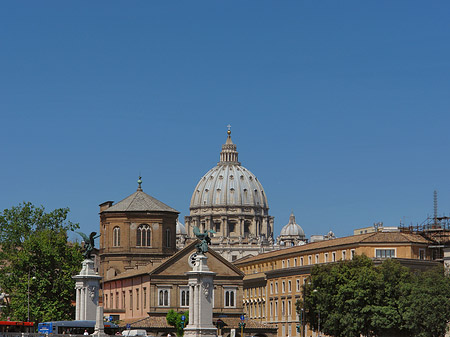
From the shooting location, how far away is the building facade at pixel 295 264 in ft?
453

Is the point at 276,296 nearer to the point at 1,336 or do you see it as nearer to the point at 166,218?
the point at 166,218

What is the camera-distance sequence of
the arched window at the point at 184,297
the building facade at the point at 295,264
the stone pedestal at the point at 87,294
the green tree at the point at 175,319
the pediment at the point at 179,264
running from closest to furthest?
1. the stone pedestal at the point at 87,294
2. the green tree at the point at 175,319
3. the building facade at the point at 295,264
4. the pediment at the point at 179,264
5. the arched window at the point at 184,297

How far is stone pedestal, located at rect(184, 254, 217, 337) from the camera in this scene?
8219 cm

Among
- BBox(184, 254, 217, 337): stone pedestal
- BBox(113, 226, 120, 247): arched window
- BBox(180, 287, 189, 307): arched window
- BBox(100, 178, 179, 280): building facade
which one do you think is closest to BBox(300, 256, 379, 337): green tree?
BBox(180, 287, 189, 307): arched window

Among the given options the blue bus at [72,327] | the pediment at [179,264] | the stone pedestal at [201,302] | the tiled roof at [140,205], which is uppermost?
the tiled roof at [140,205]

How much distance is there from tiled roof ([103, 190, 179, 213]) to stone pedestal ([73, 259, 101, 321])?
69933 mm

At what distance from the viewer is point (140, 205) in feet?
526

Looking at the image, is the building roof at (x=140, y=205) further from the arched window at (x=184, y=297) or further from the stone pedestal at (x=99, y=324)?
the stone pedestal at (x=99, y=324)

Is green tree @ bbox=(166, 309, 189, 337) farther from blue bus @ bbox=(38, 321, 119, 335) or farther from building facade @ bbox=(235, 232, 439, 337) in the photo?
blue bus @ bbox=(38, 321, 119, 335)

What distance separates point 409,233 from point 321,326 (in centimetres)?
2874

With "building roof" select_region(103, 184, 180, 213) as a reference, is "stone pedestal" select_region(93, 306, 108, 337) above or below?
below

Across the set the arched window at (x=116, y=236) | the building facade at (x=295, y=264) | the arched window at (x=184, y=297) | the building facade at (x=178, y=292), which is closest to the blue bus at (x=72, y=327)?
the building facade at (x=178, y=292)

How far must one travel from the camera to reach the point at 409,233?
145 meters

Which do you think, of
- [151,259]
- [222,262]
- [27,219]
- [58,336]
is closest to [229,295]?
[222,262]
